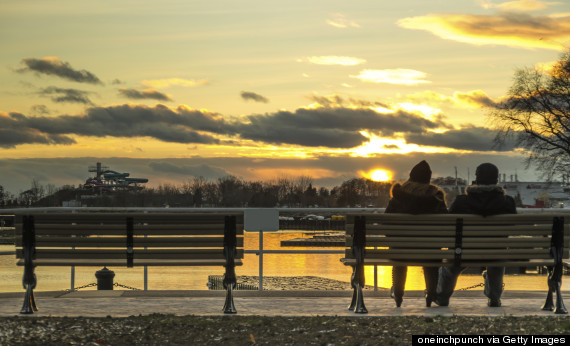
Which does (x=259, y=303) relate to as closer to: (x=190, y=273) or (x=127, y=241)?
(x=127, y=241)

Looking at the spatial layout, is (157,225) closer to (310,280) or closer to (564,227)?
(564,227)

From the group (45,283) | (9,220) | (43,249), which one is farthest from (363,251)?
(45,283)

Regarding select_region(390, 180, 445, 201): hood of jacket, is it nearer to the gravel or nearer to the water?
the gravel

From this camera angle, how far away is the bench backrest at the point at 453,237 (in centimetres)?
868

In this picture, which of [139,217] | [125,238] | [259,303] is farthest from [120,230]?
[259,303]

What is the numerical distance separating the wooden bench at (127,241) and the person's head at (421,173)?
1.76m

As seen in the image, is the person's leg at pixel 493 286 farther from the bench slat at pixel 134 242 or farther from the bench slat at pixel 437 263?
the bench slat at pixel 134 242

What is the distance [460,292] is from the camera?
33.0 ft

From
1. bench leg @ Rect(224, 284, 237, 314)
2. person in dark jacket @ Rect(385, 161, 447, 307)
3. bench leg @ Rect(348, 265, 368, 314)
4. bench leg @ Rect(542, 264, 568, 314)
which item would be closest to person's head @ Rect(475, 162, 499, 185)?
person in dark jacket @ Rect(385, 161, 447, 307)

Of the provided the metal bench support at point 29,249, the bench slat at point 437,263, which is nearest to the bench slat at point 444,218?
the bench slat at point 437,263

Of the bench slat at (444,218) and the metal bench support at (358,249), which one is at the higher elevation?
the bench slat at (444,218)

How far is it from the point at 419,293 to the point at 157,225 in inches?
121

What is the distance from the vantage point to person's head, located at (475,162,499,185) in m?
9.02

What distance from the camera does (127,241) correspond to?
346 inches
